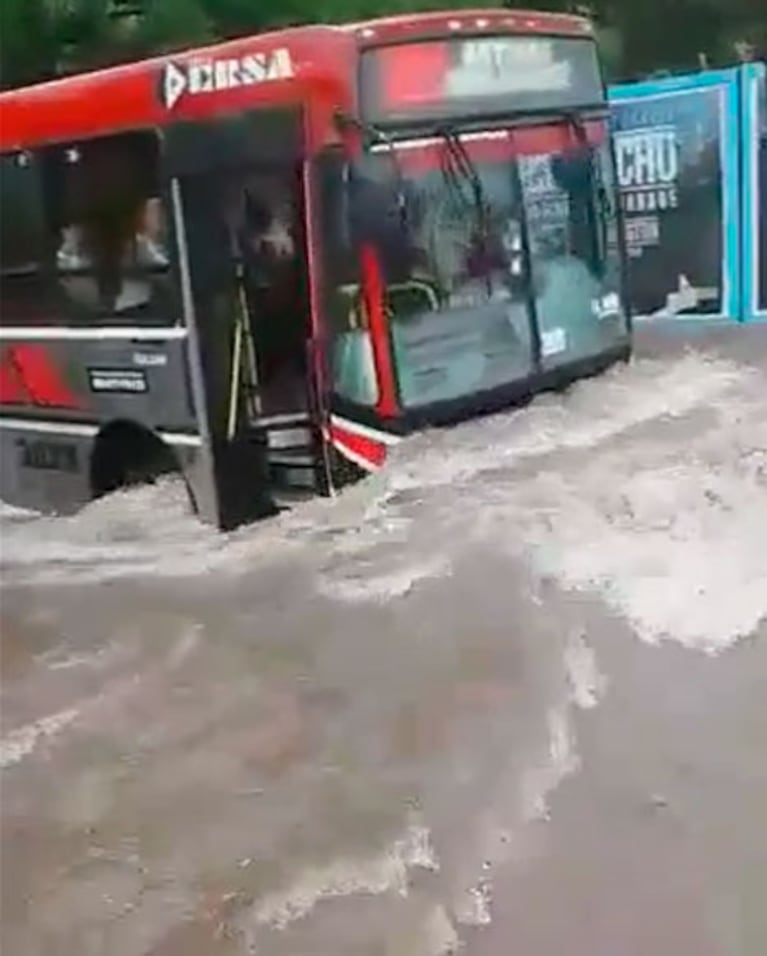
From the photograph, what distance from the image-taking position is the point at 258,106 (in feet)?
27.0

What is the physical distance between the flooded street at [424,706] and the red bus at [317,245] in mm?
286

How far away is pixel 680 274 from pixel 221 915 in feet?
30.1

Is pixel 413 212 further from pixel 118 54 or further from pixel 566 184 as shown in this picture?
pixel 118 54

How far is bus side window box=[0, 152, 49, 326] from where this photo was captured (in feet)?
32.2

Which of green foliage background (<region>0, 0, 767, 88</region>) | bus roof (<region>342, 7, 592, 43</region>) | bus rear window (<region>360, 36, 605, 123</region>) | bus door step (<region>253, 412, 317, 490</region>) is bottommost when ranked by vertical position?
bus door step (<region>253, 412, 317, 490</region>)

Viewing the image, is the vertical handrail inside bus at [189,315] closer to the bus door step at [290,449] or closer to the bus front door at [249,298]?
the bus front door at [249,298]

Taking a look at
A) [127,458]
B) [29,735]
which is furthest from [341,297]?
[29,735]

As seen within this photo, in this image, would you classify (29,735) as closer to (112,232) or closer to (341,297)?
(341,297)

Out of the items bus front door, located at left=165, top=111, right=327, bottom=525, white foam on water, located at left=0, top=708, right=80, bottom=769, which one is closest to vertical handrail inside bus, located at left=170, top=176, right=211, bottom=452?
bus front door, located at left=165, top=111, right=327, bottom=525

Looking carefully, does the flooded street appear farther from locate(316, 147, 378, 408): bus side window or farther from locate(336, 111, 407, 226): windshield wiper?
locate(336, 111, 407, 226): windshield wiper

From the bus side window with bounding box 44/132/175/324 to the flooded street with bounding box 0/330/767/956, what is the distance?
96cm

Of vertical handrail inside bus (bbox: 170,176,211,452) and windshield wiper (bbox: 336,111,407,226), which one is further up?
windshield wiper (bbox: 336,111,407,226)

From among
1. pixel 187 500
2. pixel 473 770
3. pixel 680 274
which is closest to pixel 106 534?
pixel 187 500

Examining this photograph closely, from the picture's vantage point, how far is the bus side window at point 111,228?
28.9 ft
